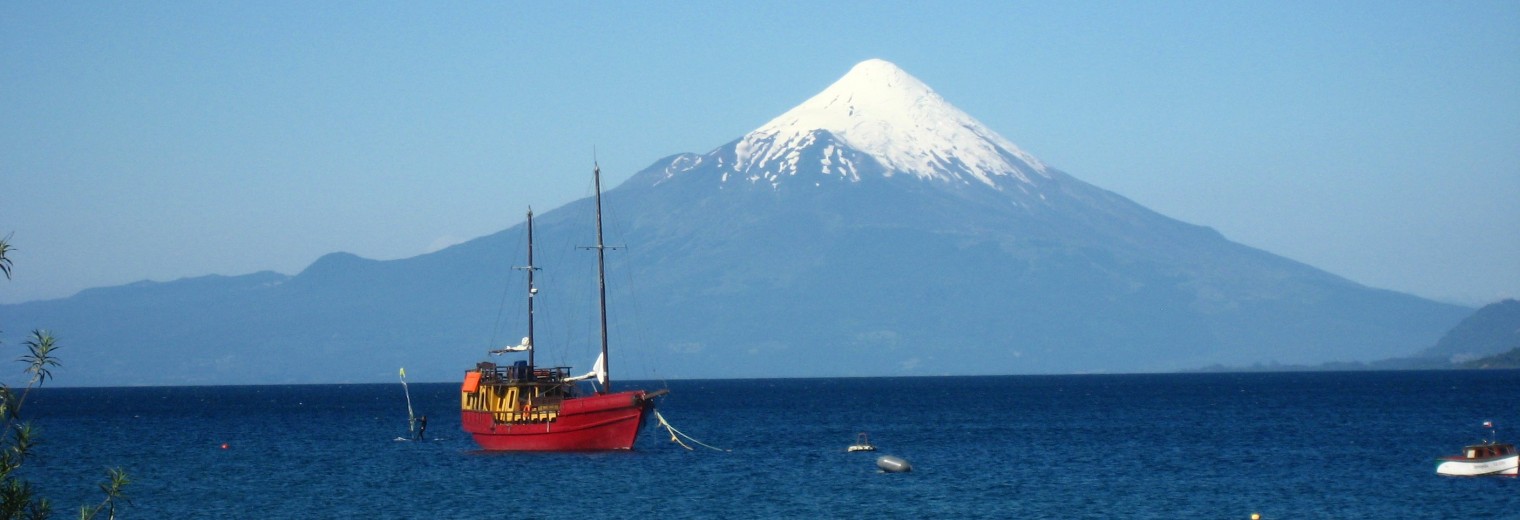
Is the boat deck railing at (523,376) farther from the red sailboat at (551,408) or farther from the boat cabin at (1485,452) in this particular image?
the boat cabin at (1485,452)

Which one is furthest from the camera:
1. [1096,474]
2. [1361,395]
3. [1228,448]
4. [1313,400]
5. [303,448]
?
[1361,395]

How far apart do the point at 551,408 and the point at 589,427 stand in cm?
189

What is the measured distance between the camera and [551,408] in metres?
76.9

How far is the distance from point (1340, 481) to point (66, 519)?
1716 inches

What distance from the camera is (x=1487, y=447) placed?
66.2 meters

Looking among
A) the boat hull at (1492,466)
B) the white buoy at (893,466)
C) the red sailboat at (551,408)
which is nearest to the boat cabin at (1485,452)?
the boat hull at (1492,466)

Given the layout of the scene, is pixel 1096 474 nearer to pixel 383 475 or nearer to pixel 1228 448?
pixel 1228 448

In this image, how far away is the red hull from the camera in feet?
249

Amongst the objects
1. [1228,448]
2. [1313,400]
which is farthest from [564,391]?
[1313,400]

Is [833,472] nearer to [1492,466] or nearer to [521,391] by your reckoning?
[521,391]

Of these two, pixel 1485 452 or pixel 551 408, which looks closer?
pixel 1485 452

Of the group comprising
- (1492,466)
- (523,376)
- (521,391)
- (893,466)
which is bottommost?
(1492,466)

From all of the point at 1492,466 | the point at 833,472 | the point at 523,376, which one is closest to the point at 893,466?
the point at 833,472

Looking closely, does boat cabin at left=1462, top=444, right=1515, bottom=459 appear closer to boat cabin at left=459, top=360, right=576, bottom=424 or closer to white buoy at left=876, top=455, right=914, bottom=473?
white buoy at left=876, top=455, right=914, bottom=473
